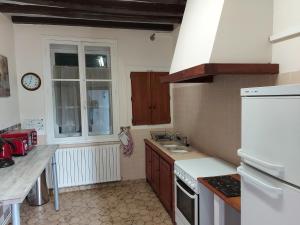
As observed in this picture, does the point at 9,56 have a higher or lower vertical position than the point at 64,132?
higher

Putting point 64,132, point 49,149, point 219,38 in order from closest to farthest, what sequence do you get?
point 219,38 < point 49,149 < point 64,132

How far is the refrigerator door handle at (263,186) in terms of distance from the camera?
1.01m

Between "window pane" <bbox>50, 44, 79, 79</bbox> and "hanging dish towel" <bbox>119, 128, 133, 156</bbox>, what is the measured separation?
116 centimetres

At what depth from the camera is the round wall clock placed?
3.44 meters

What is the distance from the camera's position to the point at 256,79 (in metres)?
2.04

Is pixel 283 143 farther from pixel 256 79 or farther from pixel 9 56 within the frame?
pixel 9 56

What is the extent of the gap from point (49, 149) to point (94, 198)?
3.35 feet

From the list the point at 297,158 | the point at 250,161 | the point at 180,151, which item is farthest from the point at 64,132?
the point at 297,158

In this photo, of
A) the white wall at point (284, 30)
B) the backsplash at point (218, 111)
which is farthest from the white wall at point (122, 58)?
the white wall at point (284, 30)

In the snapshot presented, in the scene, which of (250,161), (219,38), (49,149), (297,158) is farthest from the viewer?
(49,149)

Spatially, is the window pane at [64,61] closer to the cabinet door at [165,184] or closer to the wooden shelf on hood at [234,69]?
the cabinet door at [165,184]

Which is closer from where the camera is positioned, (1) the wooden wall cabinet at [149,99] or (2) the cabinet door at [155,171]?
(2) the cabinet door at [155,171]

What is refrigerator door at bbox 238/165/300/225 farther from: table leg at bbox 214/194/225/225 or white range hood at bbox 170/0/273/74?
white range hood at bbox 170/0/273/74

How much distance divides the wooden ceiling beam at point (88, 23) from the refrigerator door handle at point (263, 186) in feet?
9.93
